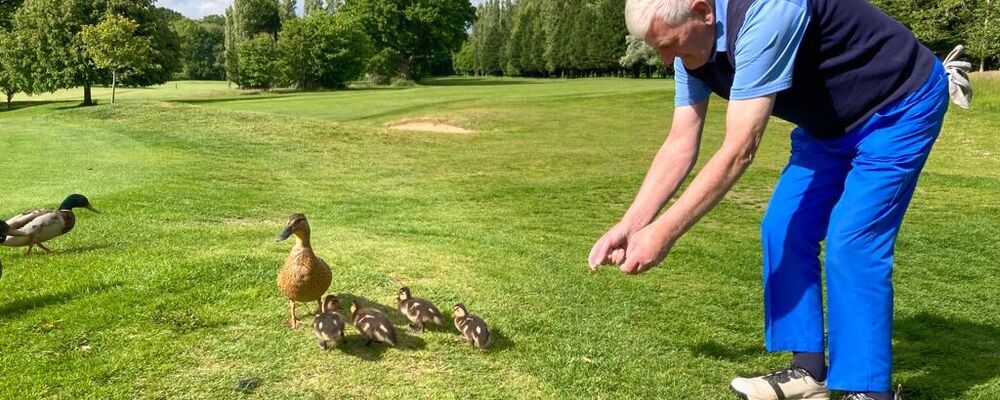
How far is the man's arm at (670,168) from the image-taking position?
3.45m

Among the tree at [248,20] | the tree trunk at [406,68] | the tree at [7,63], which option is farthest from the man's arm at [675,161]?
the tree trunk at [406,68]

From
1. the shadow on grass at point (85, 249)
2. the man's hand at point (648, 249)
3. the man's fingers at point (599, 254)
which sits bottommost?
the shadow on grass at point (85, 249)

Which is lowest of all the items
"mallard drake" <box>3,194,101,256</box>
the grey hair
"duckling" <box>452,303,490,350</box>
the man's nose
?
"duckling" <box>452,303,490,350</box>

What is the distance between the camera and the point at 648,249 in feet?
9.20

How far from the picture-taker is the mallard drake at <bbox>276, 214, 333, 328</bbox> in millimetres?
4570

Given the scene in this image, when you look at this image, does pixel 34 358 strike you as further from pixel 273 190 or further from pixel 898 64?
pixel 273 190

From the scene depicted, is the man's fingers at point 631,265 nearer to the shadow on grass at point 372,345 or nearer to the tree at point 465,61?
the shadow on grass at point 372,345

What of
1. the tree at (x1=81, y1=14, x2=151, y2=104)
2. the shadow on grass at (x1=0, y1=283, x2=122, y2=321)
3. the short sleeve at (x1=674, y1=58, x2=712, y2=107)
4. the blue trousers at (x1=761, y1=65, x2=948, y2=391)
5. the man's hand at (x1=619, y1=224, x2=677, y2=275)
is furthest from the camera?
the tree at (x1=81, y1=14, x2=151, y2=104)

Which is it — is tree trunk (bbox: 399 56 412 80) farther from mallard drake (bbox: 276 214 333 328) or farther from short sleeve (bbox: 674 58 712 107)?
short sleeve (bbox: 674 58 712 107)

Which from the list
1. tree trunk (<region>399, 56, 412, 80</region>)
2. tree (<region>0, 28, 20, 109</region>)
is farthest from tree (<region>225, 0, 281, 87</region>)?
tree (<region>0, 28, 20, 109</region>)

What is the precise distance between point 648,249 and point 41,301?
4.39 m

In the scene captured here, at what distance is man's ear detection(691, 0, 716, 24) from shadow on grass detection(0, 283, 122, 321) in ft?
14.9

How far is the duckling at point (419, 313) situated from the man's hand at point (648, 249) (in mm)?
2113

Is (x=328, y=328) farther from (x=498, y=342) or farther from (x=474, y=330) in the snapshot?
(x=498, y=342)
